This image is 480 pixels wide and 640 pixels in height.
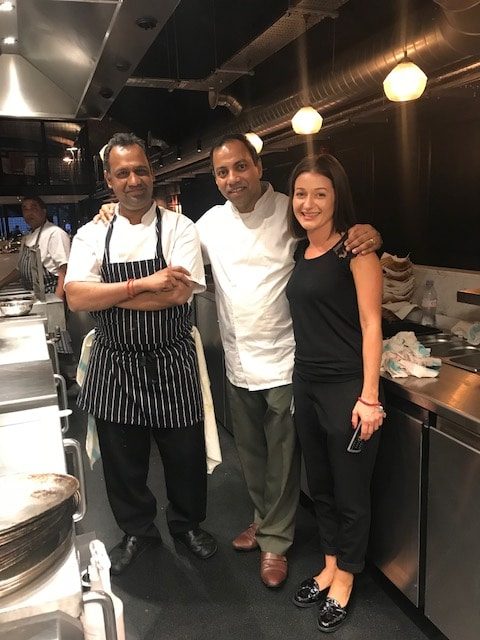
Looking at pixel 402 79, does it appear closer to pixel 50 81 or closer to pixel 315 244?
pixel 315 244

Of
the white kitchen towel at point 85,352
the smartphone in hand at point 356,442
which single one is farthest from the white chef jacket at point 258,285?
the white kitchen towel at point 85,352

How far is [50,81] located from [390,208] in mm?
2715

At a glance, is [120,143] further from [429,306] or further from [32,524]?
[429,306]

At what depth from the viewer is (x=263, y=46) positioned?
353 centimetres

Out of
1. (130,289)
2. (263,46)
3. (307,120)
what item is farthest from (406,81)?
(263,46)

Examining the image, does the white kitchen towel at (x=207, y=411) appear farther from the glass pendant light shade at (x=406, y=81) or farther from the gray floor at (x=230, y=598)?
the glass pendant light shade at (x=406, y=81)

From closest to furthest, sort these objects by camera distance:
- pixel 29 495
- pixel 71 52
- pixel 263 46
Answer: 1. pixel 29 495
2. pixel 71 52
3. pixel 263 46

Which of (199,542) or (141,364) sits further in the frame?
(199,542)

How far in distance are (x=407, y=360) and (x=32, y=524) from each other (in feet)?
5.06

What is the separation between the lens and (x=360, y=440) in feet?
5.77

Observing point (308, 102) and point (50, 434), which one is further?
point (308, 102)

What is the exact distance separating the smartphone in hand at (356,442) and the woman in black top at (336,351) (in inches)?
0.5

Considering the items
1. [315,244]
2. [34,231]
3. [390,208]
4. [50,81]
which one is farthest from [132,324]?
[34,231]

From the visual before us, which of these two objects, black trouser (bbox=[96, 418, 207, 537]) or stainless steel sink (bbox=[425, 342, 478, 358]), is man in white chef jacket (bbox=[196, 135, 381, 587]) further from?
stainless steel sink (bbox=[425, 342, 478, 358])
